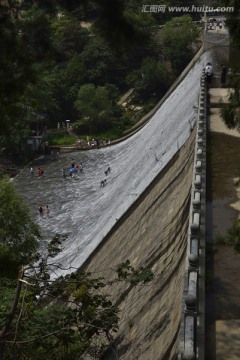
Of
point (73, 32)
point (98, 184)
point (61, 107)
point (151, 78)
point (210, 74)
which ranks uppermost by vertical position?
point (73, 32)

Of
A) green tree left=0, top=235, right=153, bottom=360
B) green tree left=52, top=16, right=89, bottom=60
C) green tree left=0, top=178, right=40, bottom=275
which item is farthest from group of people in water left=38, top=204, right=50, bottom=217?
green tree left=52, top=16, right=89, bottom=60

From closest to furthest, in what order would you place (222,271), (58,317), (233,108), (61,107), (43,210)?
(58,317) < (222,271) < (233,108) < (43,210) < (61,107)

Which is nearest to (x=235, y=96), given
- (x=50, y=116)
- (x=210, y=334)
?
(x=210, y=334)

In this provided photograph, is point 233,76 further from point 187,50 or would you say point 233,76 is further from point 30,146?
point 187,50

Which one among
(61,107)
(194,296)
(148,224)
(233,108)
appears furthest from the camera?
(61,107)

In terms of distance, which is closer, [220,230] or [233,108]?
[233,108]

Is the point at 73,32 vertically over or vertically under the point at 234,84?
over

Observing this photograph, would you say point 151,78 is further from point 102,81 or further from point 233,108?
point 233,108

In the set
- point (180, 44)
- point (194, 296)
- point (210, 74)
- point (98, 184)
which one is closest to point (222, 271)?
point (194, 296)

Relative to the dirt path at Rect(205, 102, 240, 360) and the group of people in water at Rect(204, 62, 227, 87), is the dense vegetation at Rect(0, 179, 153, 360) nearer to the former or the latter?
the dirt path at Rect(205, 102, 240, 360)
